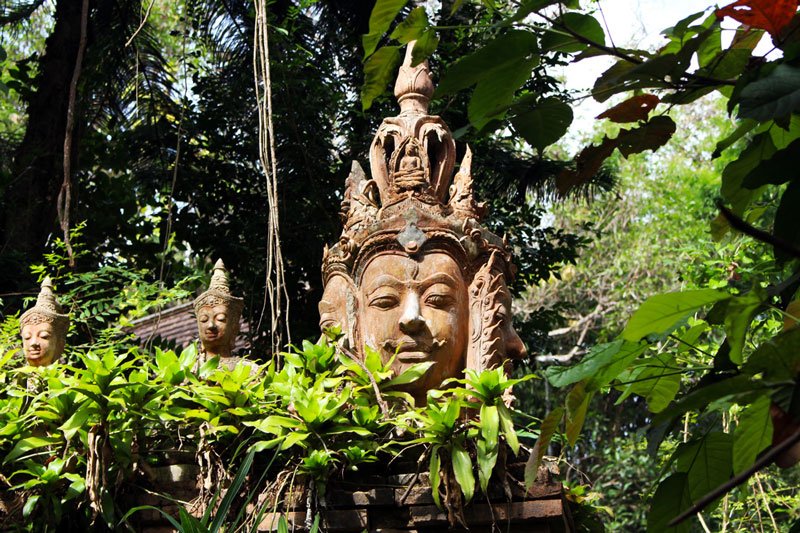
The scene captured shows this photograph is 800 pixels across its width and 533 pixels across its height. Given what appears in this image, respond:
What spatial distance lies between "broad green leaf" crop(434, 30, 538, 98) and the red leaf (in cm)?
30

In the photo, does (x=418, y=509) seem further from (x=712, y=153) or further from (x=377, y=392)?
(x=712, y=153)

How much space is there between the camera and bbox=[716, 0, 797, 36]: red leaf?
53.2 inches

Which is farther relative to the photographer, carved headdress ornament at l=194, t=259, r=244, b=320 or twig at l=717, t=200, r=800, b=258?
carved headdress ornament at l=194, t=259, r=244, b=320

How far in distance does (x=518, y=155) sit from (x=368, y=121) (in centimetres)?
163

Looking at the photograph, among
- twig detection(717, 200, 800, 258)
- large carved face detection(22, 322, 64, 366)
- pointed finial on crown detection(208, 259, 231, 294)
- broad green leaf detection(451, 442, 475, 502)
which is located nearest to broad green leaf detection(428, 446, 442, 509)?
broad green leaf detection(451, 442, 475, 502)

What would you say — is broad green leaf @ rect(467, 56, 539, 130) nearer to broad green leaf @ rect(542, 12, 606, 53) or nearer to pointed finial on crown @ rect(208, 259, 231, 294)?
broad green leaf @ rect(542, 12, 606, 53)

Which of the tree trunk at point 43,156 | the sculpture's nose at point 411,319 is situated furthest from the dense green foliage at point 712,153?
the tree trunk at point 43,156

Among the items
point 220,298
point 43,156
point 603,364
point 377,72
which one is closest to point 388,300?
point 220,298

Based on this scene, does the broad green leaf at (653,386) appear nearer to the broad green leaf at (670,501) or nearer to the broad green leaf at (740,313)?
the broad green leaf at (670,501)

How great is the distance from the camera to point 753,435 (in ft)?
4.21

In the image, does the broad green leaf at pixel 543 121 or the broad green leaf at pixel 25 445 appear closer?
the broad green leaf at pixel 543 121

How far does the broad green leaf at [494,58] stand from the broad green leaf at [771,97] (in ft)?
1.17

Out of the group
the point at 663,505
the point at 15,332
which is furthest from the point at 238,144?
the point at 663,505

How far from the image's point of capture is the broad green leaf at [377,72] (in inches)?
68.0
